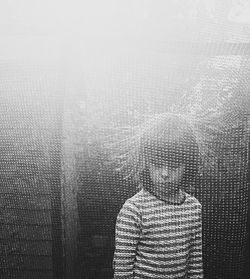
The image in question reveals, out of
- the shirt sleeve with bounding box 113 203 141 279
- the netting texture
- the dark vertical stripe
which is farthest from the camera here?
the dark vertical stripe

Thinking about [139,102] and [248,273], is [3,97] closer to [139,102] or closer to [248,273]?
[139,102]

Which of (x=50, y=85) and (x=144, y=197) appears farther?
(x=50, y=85)

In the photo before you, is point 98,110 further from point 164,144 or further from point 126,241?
point 126,241

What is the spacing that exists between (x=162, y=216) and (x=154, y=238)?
9 cm

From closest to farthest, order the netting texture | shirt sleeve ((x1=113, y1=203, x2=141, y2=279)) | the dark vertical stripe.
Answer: shirt sleeve ((x1=113, y1=203, x2=141, y2=279)) < the netting texture < the dark vertical stripe

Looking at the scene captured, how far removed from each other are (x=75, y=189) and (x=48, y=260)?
41 centimetres

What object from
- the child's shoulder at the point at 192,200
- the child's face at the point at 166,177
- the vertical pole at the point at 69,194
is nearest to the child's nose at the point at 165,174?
the child's face at the point at 166,177

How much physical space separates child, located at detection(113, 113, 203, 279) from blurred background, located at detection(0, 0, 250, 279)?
0.10 metres

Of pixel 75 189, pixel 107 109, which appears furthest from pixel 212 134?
pixel 75 189

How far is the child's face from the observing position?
1.32m

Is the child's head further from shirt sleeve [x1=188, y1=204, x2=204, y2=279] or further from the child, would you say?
shirt sleeve [x1=188, y1=204, x2=204, y2=279]

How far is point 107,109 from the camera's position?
143 centimetres

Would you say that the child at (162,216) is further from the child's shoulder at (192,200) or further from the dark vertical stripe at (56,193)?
the dark vertical stripe at (56,193)

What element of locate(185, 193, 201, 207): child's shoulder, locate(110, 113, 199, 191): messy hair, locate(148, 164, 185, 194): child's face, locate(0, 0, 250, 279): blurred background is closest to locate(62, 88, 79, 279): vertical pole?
locate(0, 0, 250, 279): blurred background
